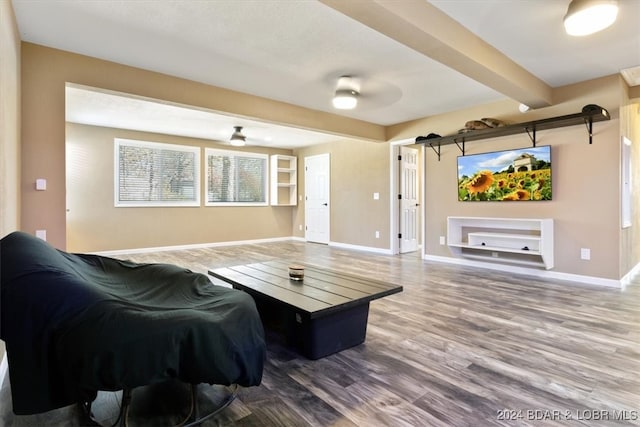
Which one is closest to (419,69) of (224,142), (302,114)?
(302,114)

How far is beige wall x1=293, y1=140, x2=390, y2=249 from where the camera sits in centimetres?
648

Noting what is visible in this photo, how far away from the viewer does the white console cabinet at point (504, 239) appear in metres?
4.13

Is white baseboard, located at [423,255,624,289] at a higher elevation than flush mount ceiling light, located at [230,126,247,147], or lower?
lower

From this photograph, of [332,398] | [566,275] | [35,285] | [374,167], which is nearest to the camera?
[35,285]

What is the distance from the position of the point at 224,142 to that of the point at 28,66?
4.65m

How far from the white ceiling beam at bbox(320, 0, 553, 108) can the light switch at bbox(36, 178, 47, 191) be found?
2786 mm

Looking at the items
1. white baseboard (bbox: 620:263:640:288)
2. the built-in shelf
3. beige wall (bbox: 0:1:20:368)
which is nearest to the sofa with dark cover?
beige wall (bbox: 0:1:20:368)

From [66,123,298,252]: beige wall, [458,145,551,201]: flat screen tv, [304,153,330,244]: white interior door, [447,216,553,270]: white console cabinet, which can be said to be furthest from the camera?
[304,153,330,244]: white interior door

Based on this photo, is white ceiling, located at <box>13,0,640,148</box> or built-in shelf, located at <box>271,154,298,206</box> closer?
white ceiling, located at <box>13,0,640,148</box>

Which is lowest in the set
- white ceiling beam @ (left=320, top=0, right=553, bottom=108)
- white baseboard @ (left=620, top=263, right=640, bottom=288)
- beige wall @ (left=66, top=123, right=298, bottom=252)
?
white baseboard @ (left=620, top=263, right=640, bottom=288)

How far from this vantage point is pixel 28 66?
2.87 m

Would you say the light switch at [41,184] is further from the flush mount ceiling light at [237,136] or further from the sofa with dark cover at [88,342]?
the flush mount ceiling light at [237,136]

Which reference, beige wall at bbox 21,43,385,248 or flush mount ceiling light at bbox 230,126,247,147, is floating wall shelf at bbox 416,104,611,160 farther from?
beige wall at bbox 21,43,385,248

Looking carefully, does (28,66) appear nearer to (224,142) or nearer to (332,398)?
(332,398)
